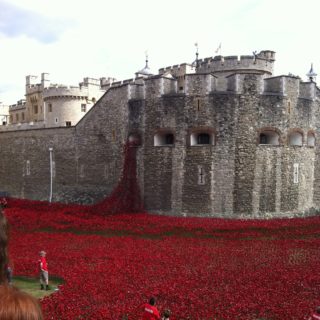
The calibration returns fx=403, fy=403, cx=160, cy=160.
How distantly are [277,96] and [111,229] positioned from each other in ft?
36.3

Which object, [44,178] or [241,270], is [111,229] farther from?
[44,178]

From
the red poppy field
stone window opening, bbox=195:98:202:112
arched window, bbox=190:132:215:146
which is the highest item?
stone window opening, bbox=195:98:202:112

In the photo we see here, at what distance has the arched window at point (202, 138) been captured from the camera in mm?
21434

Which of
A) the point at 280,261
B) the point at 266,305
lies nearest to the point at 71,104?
the point at 280,261

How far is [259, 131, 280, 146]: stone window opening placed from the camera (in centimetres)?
2170

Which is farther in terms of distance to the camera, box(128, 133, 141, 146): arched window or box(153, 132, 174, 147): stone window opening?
box(128, 133, 141, 146): arched window

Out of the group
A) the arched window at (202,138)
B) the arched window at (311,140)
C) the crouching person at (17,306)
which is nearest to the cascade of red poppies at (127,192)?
the arched window at (202,138)

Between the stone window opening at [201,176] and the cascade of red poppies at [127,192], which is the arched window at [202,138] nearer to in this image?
the stone window opening at [201,176]

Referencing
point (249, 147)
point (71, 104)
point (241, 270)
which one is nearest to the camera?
point (241, 270)

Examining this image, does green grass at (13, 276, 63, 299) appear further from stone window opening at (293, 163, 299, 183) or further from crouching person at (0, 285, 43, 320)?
stone window opening at (293, 163, 299, 183)

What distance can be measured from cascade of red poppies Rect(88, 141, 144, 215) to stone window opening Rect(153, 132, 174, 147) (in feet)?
4.71

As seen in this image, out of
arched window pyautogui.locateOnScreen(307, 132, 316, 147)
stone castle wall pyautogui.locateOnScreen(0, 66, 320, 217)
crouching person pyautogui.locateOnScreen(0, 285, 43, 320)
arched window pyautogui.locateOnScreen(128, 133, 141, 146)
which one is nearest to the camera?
crouching person pyautogui.locateOnScreen(0, 285, 43, 320)

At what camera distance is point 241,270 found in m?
11.9

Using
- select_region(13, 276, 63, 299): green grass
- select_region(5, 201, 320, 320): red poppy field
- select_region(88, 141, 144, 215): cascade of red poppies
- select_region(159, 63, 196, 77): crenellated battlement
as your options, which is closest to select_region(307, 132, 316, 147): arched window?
select_region(5, 201, 320, 320): red poppy field
